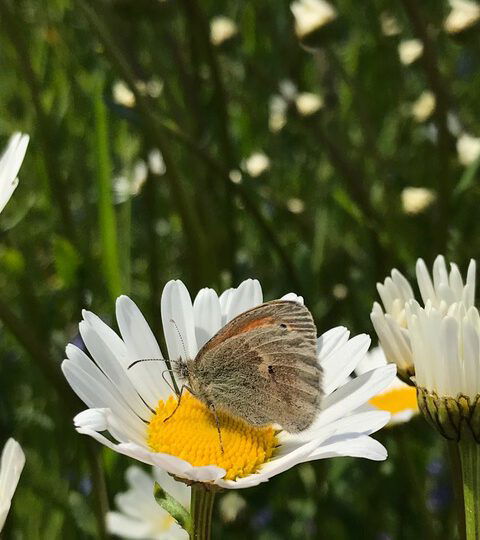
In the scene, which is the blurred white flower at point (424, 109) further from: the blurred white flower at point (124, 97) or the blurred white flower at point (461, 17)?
the blurred white flower at point (124, 97)

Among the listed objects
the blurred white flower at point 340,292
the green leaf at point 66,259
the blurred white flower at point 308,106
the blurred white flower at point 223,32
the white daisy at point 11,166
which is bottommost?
the white daisy at point 11,166

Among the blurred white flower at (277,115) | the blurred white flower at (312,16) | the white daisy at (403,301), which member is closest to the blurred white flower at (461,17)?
the blurred white flower at (312,16)

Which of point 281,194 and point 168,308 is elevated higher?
point 281,194

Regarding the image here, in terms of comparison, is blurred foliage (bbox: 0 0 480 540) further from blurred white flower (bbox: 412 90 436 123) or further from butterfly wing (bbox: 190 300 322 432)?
butterfly wing (bbox: 190 300 322 432)

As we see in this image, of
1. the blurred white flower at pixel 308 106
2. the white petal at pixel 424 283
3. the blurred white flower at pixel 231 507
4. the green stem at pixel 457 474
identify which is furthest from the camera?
the blurred white flower at pixel 308 106

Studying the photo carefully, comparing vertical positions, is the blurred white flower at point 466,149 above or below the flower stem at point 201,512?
above

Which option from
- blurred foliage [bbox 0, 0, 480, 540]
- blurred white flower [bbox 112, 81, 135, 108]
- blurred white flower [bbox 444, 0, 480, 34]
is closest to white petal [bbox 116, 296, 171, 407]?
blurred foliage [bbox 0, 0, 480, 540]

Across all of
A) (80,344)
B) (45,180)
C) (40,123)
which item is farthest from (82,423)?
(45,180)

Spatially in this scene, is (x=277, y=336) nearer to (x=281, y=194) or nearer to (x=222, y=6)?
(x=281, y=194)
